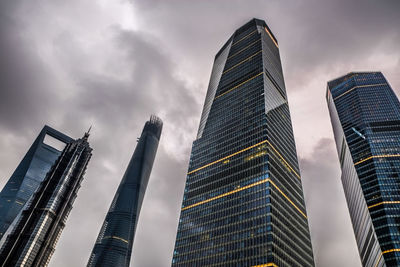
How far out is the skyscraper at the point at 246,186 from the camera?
327 feet

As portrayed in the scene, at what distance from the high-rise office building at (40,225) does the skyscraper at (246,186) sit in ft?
296

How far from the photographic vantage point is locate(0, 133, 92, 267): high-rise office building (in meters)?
157

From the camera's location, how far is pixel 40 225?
168000mm

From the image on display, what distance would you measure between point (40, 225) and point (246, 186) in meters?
122

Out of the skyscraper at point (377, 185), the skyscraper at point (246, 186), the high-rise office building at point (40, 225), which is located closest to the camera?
the skyscraper at point (246, 186)

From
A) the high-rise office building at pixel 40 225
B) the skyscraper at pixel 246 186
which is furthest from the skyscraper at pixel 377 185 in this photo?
the high-rise office building at pixel 40 225

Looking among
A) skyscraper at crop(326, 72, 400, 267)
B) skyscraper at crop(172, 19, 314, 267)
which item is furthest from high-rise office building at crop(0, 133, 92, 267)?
skyscraper at crop(326, 72, 400, 267)

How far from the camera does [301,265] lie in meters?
105

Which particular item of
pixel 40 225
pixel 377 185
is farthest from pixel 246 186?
pixel 40 225

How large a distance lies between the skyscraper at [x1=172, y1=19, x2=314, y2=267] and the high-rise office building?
9032 centimetres

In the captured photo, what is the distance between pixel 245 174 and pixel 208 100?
75.7 metres

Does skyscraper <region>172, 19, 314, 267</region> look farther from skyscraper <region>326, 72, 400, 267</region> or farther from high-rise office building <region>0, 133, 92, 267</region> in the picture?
high-rise office building <region>0, 133, 92, 267</region>

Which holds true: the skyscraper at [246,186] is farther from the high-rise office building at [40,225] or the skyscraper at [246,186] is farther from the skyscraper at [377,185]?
the high-rise office building at [40,225]

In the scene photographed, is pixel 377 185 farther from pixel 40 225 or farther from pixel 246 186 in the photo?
pixel 40 225
